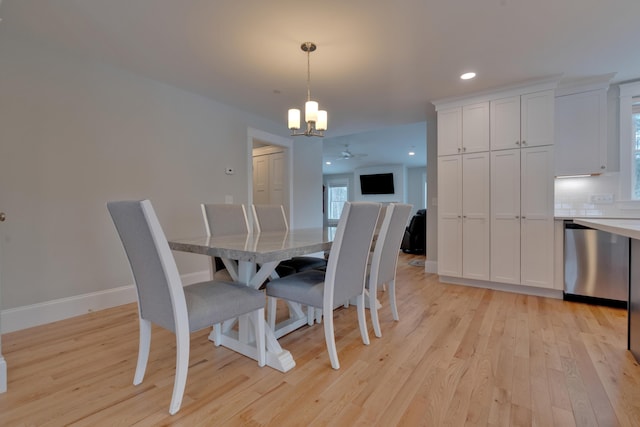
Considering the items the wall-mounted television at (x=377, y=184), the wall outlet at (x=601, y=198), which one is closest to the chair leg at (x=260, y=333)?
the wall outlet at (x=601, y=198)

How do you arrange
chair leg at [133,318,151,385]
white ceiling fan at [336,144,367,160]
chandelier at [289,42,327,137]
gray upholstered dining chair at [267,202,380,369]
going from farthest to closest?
white ceiling fan at [336,144,367,160]
chandelier at [289,42,327,137]
gray upholstered dining chair at [267,202,380,369]
chair leg at [133,318,151,385]

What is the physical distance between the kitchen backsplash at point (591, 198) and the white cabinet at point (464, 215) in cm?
73

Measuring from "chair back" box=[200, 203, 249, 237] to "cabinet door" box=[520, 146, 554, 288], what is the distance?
2895 millimetres

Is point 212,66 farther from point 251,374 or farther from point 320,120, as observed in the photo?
point 251,374

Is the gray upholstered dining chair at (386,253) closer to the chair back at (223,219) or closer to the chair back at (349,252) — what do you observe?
the chair back at (349,252)

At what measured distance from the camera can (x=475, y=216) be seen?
338cm

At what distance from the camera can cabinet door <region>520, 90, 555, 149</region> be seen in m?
2.96

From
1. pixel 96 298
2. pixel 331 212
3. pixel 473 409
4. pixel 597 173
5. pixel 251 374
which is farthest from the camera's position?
pixel 331 212

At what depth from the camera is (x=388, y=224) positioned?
2045 millimetres

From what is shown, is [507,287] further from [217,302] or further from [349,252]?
[217,302]

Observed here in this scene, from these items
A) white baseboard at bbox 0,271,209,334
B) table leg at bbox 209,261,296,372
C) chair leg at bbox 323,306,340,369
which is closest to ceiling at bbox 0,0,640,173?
table leg at bbox 209,261,296,372

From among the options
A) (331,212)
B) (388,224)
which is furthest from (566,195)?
(331,212)

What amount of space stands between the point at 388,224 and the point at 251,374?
1255 mm

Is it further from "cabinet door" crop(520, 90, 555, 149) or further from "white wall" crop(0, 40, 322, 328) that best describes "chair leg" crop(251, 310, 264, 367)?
"cabinet door" crop(520, 90, 555, 149)
